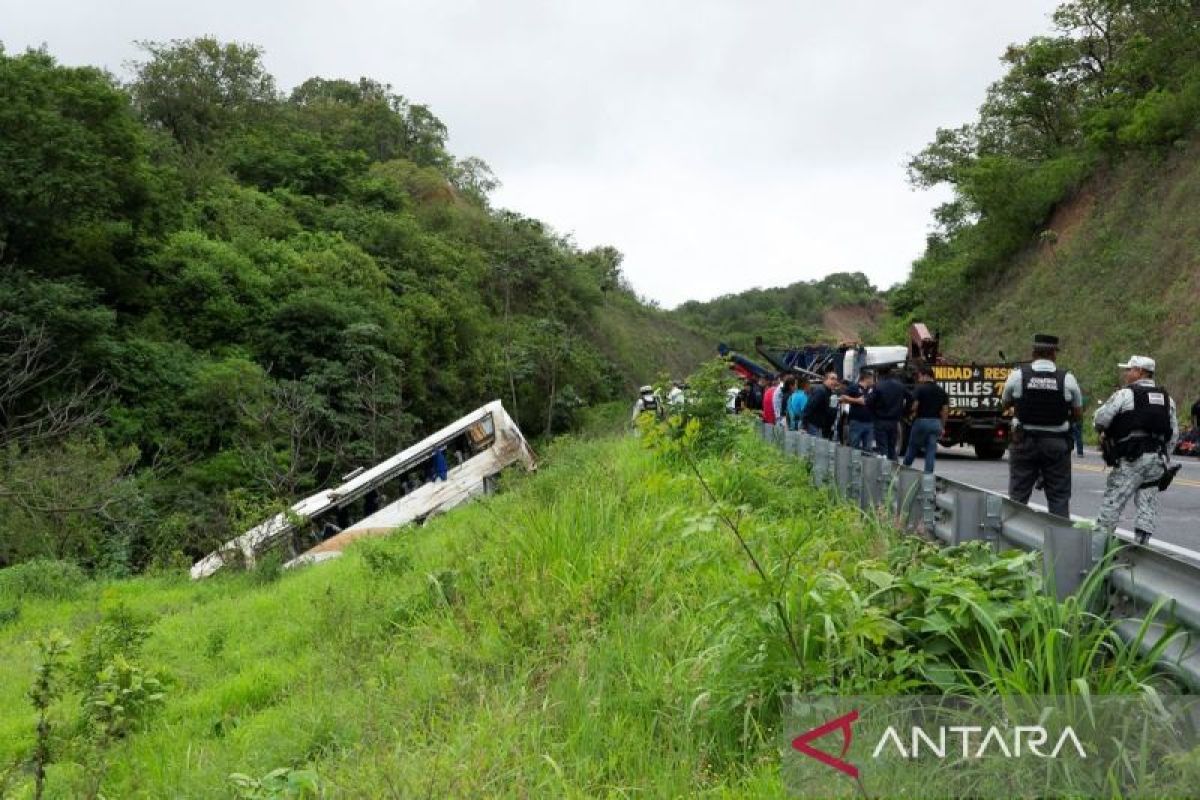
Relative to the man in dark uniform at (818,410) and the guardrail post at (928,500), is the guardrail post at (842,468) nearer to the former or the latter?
the guardrail post at (928,500)

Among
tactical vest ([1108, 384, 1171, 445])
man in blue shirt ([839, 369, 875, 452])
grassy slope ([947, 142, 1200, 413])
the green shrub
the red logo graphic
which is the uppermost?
grassy slope ([947, 142, 1200, 413])

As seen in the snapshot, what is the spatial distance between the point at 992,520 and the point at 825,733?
2.05 m

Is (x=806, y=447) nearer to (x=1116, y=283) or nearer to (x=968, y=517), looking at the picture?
(x=968, y=517)

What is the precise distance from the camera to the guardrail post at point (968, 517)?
16.7 ft

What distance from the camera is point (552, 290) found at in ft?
194

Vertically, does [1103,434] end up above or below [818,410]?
above

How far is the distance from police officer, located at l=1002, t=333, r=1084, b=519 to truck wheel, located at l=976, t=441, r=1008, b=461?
1152cm

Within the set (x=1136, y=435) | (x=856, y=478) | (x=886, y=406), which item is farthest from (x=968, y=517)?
(x=886, y=406)

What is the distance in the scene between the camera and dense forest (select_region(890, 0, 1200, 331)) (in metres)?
35.9

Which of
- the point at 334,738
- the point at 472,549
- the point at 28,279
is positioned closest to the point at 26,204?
the point at 28,279

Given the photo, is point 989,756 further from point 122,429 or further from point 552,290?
point 552,290

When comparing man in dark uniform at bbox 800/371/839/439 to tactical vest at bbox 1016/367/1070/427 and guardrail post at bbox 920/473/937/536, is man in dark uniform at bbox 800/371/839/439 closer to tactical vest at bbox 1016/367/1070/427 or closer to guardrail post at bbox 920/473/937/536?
tactical vest at bbox 1016/367/1070/427

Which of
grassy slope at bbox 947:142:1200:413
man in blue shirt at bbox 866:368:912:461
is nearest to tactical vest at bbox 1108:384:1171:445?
man in blue shirt at bbox 866:368:912:461

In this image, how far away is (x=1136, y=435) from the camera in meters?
8.25
